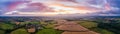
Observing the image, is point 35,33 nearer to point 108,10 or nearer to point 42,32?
point 42,32

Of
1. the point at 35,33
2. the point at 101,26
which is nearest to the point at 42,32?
the point at 35,33

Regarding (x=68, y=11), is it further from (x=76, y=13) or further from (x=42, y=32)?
(x=42, y=32)

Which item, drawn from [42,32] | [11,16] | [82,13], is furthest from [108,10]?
[11,16]

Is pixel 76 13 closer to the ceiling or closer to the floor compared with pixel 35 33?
closer to the ceiling

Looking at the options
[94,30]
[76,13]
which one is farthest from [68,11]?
[94,30]

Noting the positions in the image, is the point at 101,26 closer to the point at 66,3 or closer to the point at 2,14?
the point at 66,3

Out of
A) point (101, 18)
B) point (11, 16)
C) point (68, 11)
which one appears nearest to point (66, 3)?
point (68, 11)

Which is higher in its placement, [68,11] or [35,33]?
[68,11]
